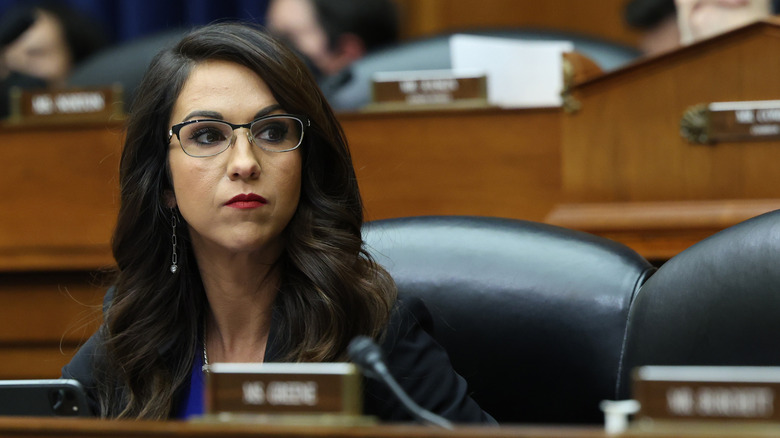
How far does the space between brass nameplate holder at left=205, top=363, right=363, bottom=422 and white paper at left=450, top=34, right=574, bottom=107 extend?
1.59 meters

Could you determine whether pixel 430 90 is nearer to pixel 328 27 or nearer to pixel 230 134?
A: pixel 230 134

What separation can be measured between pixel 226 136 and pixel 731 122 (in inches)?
33.9

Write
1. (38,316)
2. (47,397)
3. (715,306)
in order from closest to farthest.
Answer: (47,397) → (715,306) → (38,316)

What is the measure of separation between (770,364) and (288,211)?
61cm

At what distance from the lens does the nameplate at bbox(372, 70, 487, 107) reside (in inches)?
89.0

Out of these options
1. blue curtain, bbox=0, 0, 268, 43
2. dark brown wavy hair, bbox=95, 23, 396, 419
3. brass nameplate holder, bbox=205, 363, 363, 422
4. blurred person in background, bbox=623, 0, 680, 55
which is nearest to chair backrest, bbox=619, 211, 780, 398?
dark brown wavy hair, bbox=95, 23, 396, 419

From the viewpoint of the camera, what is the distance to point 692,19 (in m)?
2.20

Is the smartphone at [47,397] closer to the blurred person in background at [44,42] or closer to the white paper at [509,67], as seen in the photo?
the white paper at [509,67]

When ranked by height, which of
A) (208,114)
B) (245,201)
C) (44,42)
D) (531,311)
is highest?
(44,42)

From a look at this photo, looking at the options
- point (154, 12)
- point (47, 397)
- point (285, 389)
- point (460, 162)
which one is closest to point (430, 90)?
point (460, 162)

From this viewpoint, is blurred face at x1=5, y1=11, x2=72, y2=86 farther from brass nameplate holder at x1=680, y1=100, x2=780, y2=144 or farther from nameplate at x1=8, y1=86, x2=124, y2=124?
brass nameplate holder at x1=680, y1=100, x2=780, y2=144

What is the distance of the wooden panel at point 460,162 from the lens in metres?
2.23

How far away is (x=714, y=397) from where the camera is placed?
29.0 inches

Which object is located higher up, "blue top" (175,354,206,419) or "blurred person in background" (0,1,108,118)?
"blurred person in background" (0,1,108,118)
